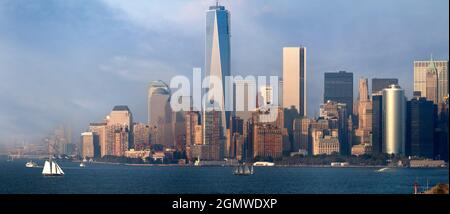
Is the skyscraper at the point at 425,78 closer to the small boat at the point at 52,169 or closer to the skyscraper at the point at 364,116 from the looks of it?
the skyscraper at the point at 364,116

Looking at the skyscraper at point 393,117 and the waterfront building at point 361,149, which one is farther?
the waterfront building at point 361,149

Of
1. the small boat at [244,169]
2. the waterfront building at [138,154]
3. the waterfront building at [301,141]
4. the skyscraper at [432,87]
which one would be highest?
the skyscraper at [432,87]

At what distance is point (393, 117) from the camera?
1016 inches

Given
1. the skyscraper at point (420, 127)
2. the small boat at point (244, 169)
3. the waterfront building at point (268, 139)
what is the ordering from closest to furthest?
1. the skyscraper at point (420, 127)
2. the waterfront building at point (268, 139)
3. the small boat at point (244, 169)

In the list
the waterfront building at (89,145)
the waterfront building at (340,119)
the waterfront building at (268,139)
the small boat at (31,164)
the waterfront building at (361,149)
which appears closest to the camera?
the waterfront building at (89,145)

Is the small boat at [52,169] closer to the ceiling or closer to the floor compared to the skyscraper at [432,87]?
closer to the floor

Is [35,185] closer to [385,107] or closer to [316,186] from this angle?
[316,186]

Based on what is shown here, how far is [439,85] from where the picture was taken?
61.9ft

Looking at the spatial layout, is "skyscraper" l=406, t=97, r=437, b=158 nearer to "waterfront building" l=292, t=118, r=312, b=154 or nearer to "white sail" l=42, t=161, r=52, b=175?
"waterfront building" l=292, t=118, r=312, b=154

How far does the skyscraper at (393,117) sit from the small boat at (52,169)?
866 centimetres

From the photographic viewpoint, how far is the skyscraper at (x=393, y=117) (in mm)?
22720

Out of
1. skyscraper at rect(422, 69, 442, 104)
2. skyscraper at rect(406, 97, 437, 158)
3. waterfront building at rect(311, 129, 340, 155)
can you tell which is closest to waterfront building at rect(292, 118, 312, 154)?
waterfront building at rect(311, 129, 340, 155)

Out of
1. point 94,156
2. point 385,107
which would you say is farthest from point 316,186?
point 94,156

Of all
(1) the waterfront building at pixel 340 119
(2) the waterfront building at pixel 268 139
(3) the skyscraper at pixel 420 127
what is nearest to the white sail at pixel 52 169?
(2) the waterfront building at pixel 268 139
